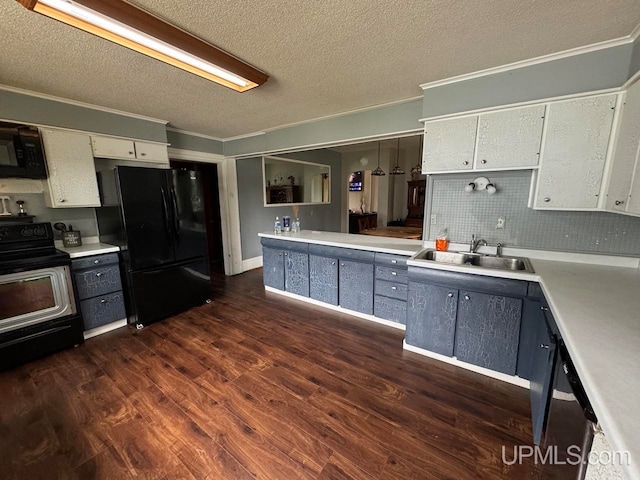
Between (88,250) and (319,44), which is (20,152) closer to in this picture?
(88,250)

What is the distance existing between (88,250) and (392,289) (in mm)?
3174

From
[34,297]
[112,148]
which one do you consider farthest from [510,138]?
[34,297]

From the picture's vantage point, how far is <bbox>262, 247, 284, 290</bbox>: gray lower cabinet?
147 inches

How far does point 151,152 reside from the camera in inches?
131

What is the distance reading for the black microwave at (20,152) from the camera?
2.31 metres

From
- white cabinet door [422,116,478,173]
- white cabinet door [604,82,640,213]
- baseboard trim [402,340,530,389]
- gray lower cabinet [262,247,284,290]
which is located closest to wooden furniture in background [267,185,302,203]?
gray lower cabinet [262,247,284,290]

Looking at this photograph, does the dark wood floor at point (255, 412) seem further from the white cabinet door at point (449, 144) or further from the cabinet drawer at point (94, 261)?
the white cabinet door at point (449, 144)

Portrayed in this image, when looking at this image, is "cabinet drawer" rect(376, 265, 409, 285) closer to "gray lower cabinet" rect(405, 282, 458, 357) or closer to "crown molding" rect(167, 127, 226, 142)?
"gray lower cabinet" rect(405, 282, 458, 357)

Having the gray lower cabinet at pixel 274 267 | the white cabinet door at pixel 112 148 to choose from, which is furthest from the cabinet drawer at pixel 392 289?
the white cabinet door at pixel 112 148

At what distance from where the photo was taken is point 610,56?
1.74 metres

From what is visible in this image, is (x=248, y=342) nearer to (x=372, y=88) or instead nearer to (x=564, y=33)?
(x=372, y=88)

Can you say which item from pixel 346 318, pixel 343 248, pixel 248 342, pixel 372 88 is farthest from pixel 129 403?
pixel 372 88

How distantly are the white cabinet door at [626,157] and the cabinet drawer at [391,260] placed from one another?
1.47 m

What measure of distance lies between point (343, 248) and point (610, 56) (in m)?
2.51
